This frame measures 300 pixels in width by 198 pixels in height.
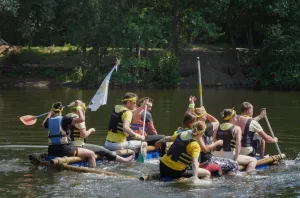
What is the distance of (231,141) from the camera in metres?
14.5

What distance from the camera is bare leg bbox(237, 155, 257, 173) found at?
14.6 metres

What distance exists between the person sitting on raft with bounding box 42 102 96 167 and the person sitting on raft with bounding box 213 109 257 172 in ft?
9.13

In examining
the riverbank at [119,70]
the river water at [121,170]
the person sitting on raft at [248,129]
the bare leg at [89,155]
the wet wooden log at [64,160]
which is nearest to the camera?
the river water at [121,170]

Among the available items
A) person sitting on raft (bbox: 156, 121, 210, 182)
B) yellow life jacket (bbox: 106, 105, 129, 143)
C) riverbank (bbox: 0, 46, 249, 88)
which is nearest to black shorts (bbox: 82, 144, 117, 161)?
yellow life jacket (bbox: 106, 105, 129, 143)

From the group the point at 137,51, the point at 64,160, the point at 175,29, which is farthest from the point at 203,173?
the point at 175,29

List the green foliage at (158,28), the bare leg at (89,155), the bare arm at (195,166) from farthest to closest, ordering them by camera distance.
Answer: the green foliage at (158,28), the bare leg at (89,155), the bare arm at (195,166)

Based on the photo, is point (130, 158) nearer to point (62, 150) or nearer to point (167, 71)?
point (62, 150)

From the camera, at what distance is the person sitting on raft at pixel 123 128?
15469 millimetres

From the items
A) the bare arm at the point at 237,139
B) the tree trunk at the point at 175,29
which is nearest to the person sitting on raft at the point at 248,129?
the bare arm at the point at 237,139

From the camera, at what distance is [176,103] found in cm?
3041

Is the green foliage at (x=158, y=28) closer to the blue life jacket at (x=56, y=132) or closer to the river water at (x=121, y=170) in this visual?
the river water at (x=121, y=170)

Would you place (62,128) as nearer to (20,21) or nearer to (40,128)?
(40,128)

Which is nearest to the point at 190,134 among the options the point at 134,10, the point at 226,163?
the point at 226,163

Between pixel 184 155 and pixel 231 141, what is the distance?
80.1 inches
